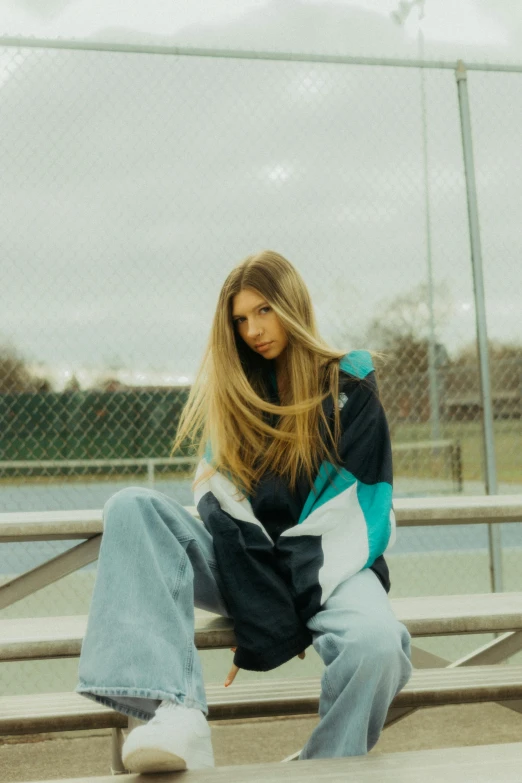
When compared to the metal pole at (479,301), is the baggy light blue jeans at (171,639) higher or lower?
lower

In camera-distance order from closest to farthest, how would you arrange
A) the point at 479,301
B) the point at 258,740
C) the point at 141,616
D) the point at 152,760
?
the point at 152,760, the point at 141,616, the point at 258,740, the point at 479,301

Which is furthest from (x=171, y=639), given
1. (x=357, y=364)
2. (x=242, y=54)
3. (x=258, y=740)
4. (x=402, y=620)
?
(x=242, y=54)

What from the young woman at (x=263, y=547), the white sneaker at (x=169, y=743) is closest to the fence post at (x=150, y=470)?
the young woman at (x=263, y=547)

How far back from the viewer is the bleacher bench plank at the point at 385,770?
3.84 feet

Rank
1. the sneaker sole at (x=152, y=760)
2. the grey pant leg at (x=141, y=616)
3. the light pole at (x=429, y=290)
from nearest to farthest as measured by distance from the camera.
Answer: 1. the sneaker sole at (x=152, y=760)
2. the grey pant leg at (x=141, y=616)
3. the light pole at (x=429, y=290)

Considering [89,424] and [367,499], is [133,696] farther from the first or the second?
[89,424]

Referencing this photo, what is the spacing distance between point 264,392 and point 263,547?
460mm

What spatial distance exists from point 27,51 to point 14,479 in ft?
5.20

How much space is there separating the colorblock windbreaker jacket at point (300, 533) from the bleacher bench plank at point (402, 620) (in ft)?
0.43

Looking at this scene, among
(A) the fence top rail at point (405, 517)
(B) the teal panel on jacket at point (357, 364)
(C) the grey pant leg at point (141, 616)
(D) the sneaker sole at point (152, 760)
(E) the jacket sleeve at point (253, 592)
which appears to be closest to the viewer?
(D) the sneaker sole at point (152, 760)

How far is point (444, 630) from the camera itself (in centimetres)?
179

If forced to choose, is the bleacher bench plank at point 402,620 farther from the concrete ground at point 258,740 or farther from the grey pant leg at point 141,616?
the concrete ground at point 258,740

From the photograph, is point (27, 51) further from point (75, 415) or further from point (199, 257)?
point (75, 415)

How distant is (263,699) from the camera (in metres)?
1.64
